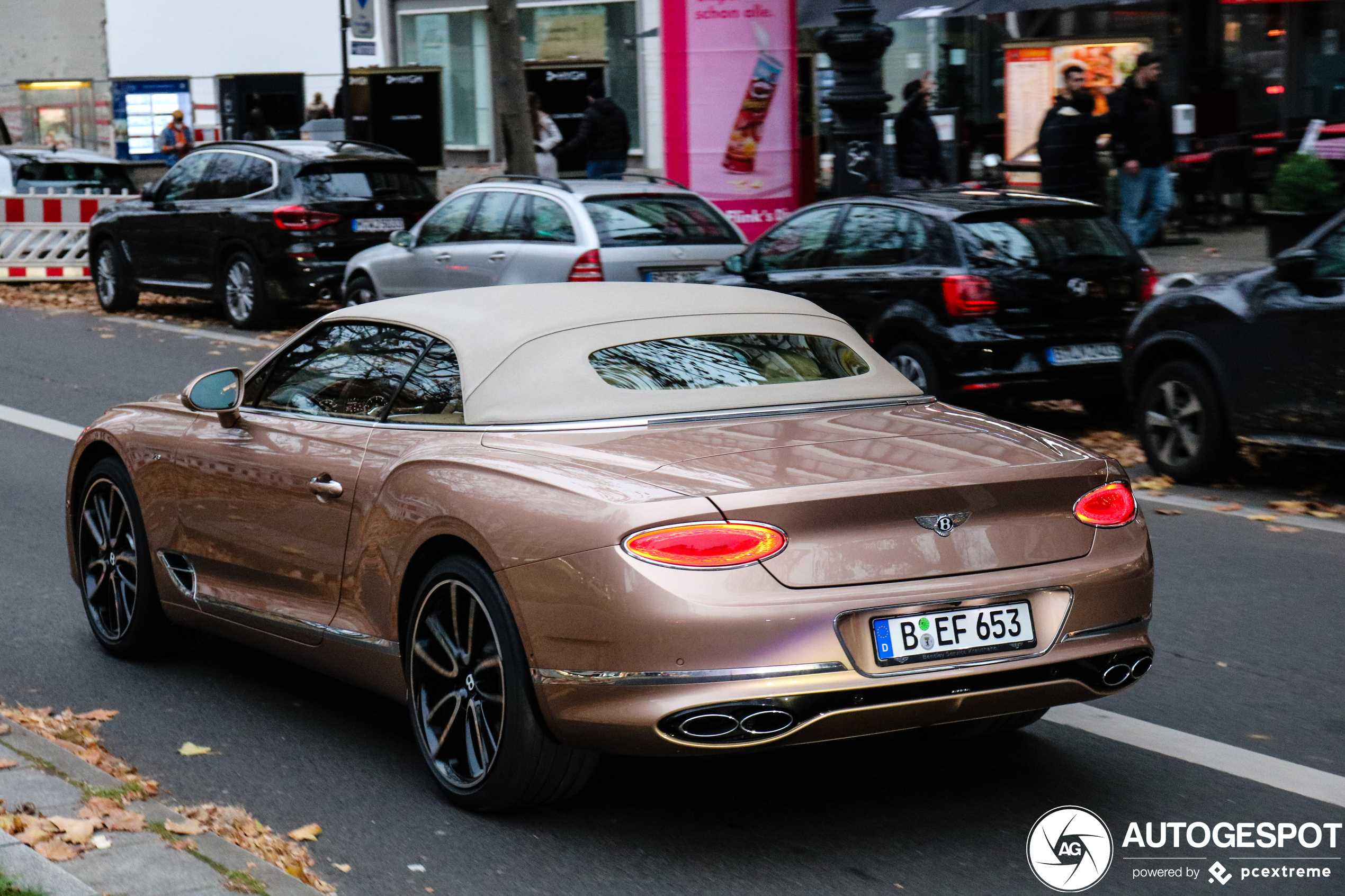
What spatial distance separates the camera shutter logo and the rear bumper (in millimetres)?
346

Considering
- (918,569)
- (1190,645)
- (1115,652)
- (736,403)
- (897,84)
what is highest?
(897,84)

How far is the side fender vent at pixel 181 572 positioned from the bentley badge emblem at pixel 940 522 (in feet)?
9.11

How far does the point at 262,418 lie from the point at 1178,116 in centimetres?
1725

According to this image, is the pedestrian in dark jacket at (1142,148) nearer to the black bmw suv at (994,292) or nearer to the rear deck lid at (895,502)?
the black bmw suv at (994,292)

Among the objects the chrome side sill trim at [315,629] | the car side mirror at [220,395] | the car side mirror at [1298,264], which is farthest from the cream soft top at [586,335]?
the car side mirror at [1298,264]

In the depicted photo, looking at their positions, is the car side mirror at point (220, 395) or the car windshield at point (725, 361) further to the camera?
the car side mirror at point (220, 395)

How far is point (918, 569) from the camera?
4262 millimetres

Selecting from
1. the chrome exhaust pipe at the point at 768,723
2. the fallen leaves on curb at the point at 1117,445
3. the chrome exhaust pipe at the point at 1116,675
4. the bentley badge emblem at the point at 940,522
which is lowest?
the fallen leaves on curb at the point at 1117,445

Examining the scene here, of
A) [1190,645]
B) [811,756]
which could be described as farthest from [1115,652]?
[1190,645]

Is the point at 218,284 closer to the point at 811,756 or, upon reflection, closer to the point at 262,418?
the point at 262,418

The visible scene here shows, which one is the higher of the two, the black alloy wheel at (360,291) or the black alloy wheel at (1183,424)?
the black alloy wheel at (360,291)

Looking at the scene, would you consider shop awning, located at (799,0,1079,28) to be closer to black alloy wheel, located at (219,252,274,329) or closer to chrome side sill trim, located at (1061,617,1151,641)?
black alloy wheel, located at (219,252,274,329)

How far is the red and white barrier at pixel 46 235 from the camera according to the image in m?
22.2

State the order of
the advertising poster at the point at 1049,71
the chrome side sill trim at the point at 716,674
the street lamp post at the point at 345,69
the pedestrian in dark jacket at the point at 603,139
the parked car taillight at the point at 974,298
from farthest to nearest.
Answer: the street lamp post at the point at 345,69
the pedestrian in dark jacket at the point at 603,139
the advertising poster at the point at 1049,71
the parked car taillight at the point at 974,298
the chrome side sill trim at the point at 716,674
